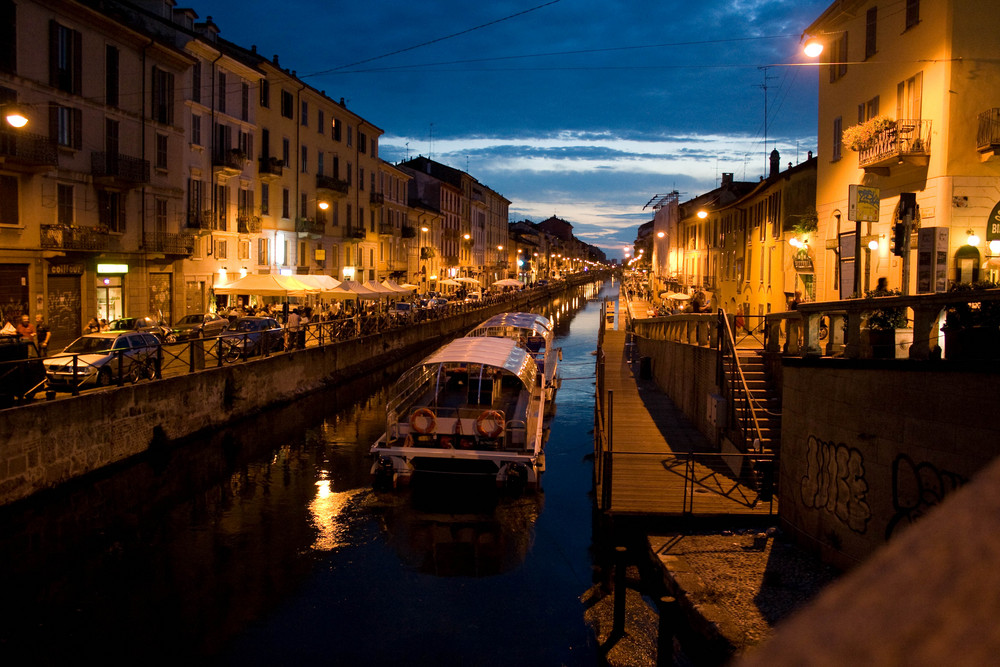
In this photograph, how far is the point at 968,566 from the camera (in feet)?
2.91

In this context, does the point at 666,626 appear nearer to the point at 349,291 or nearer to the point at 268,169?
the point at 349,291

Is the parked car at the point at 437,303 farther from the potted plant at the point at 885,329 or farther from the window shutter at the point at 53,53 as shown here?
the potted plant at the point at 885,329

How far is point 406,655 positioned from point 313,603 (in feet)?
7.32

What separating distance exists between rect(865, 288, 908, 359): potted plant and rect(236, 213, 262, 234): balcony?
37.0 m

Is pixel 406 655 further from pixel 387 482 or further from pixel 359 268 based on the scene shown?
pixel 359 268

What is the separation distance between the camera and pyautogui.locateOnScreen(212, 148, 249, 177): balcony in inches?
1553

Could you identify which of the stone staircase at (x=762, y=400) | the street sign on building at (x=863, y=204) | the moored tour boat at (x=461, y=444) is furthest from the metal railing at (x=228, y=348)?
the street sign on building at (x=863, y=204)

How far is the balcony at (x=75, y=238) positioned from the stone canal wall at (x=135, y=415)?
8.22 metres

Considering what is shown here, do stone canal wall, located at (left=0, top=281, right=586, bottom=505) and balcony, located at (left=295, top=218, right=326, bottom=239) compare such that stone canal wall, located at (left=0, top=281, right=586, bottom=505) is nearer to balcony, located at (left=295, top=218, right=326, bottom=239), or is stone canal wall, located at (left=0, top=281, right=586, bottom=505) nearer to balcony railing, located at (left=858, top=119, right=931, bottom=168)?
balcony railing, located at (left=858, top=119, right=931, bottom=168)

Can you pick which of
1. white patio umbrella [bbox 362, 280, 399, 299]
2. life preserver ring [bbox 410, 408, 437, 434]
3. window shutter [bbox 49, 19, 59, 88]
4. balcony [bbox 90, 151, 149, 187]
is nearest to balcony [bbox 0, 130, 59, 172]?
window shutter [bbox 49, 19, 59, 88]

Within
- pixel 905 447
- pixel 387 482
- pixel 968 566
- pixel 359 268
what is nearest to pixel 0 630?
pixel 387 482

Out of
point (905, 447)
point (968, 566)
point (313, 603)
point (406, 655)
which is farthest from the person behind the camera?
point (313, 603)

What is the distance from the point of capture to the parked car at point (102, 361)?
61.8ft

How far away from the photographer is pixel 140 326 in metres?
28.6
